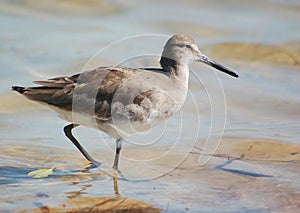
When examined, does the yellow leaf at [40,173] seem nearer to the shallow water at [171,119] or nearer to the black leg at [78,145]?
the shallow water at [171,119]

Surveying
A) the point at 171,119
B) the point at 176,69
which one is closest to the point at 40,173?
the point at 176,69

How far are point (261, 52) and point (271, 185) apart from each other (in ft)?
15.1

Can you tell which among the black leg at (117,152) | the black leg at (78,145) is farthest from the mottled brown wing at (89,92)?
the black leg at (78,145)

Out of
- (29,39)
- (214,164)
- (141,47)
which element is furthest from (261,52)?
(214,164)

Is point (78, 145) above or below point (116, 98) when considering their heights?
below

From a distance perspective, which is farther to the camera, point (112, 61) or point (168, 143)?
point (112, 61)

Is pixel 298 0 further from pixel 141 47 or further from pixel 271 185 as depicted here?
pixel 271 185

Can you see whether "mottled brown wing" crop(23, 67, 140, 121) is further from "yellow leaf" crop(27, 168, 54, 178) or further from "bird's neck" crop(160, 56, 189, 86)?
"yellow leaf" crop(27, 168, 54, 178)

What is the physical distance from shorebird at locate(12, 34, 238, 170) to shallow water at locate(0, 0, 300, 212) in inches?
18.1

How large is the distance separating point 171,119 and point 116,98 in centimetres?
171

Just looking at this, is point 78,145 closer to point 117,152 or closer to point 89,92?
point 117,152

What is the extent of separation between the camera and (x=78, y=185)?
6.32 m

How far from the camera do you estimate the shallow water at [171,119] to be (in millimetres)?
6145

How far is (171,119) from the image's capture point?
8266 mm
